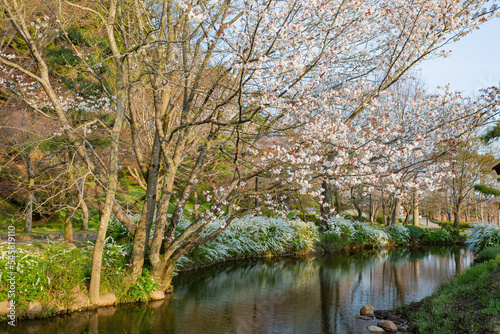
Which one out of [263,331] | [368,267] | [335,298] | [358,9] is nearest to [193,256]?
[335,298]

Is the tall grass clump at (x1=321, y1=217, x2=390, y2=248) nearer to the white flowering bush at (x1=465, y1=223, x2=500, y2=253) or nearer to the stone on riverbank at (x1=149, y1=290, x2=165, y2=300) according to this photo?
the white flowering bush at (x1=465, y1=223, x2=500, y2=253)

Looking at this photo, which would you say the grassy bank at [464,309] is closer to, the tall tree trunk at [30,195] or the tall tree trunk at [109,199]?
the tall tree trunk at [109,199]

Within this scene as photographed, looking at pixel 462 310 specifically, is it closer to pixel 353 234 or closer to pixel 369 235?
pixel 353 234

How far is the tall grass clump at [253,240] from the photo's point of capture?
11.8 meters

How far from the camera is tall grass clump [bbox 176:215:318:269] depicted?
11.8m

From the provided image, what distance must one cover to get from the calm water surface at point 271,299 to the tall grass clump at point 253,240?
1.69 feet

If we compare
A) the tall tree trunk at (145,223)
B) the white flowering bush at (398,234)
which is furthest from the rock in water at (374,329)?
the white flowering bush at (398,234)

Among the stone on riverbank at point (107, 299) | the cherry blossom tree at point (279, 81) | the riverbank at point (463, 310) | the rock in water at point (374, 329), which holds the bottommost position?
the rock in water at point (374, 329)

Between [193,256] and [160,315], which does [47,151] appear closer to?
[193,256]

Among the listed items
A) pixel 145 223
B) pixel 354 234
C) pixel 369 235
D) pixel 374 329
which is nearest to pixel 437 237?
pixel 369 235

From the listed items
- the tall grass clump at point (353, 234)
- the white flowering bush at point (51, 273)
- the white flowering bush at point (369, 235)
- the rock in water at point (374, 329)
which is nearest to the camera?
the white flowering bush at point (51, 273)

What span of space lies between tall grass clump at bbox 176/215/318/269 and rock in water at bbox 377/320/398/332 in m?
5.55

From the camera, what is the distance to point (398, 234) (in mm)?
22047

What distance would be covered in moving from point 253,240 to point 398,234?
11.5 m
